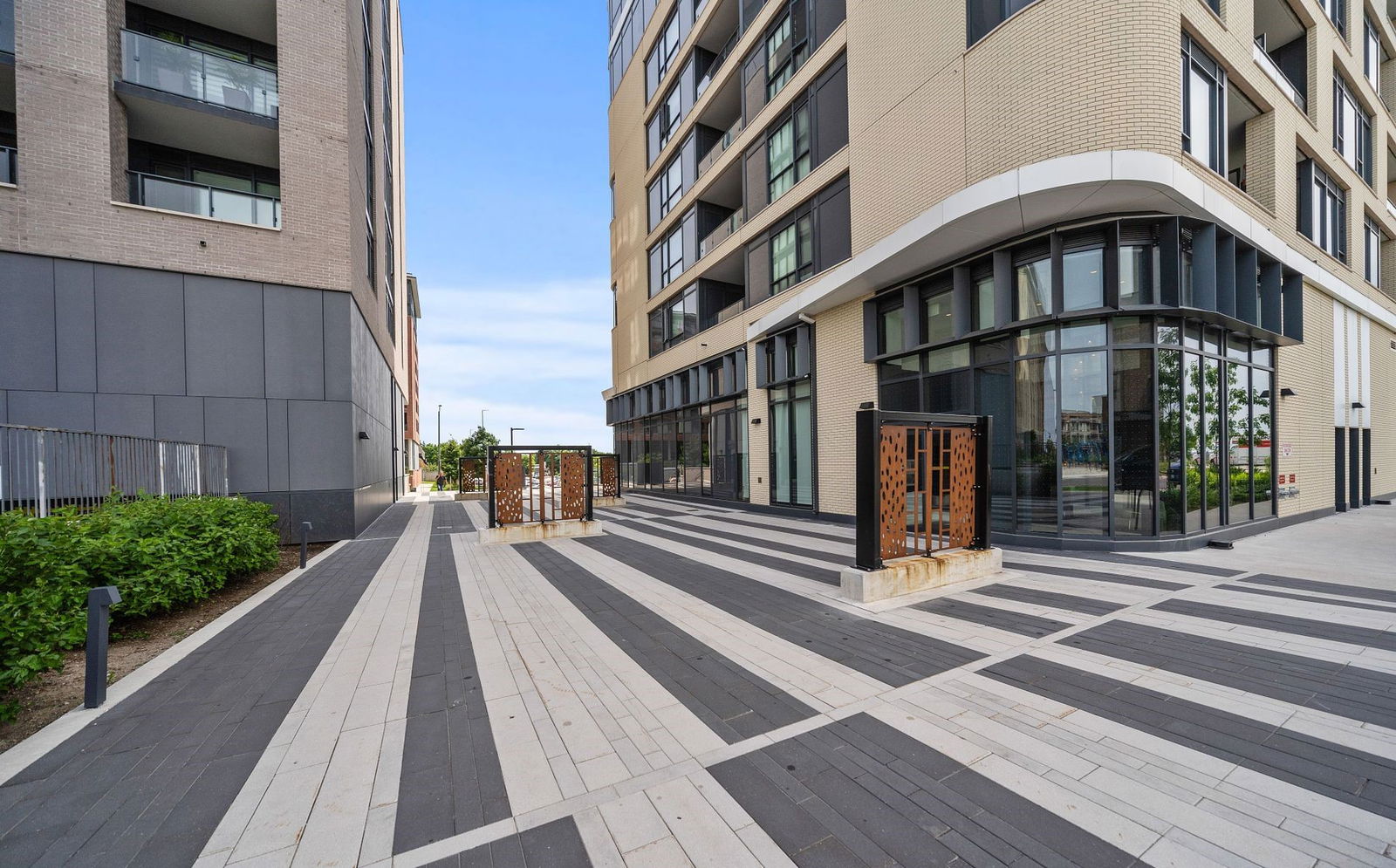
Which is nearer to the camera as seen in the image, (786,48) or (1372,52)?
(786,48)

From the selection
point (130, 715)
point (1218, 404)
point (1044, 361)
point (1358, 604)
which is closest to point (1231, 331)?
point (1218, 404)

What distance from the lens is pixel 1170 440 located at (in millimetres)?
9398

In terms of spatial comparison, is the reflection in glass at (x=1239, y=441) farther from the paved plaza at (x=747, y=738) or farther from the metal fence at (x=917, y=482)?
the metal fence at (x=917, y=482)

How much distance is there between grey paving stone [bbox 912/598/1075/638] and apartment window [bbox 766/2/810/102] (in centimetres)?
1609

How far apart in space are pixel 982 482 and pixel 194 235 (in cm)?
1638

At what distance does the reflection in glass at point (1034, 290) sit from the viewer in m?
9.58

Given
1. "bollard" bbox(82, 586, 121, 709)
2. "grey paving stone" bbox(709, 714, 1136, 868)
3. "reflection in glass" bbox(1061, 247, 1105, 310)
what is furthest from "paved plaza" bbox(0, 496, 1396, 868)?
"reflection in glass" bbox(1061, 247, 1105, 310)

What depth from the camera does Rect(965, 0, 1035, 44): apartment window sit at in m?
9.79

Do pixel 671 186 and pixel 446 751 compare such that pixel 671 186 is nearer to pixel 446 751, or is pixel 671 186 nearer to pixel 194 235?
pixel 194 235

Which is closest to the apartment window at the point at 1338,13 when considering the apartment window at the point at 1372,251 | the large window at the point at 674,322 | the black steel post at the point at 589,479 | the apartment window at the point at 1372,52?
the apartment window at the point at 1372,52

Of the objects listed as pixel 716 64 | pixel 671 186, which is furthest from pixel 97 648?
pixel 671 186

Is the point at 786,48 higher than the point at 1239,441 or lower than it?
higher

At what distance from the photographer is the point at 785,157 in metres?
16.6

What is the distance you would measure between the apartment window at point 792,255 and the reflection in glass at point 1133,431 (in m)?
8.09
